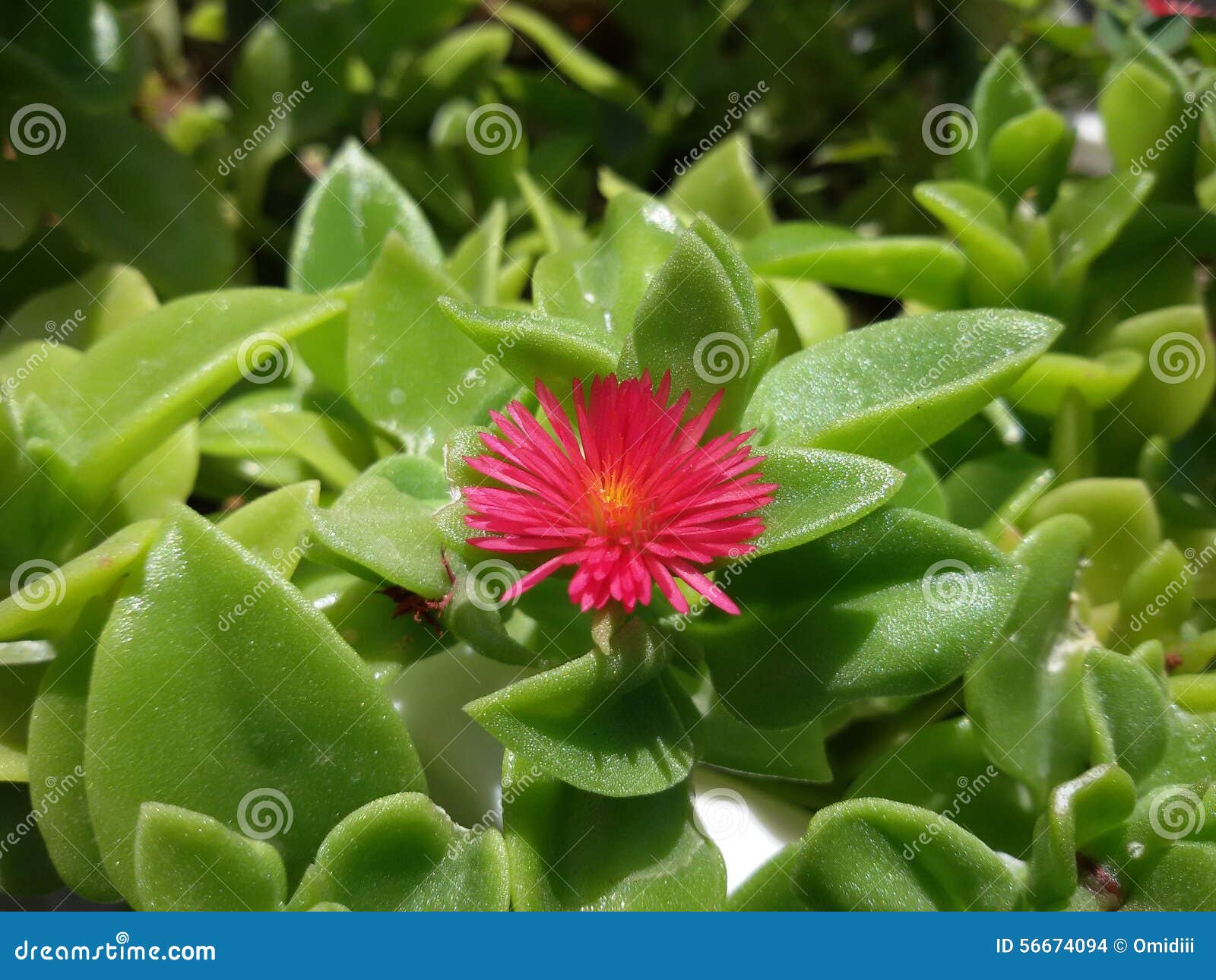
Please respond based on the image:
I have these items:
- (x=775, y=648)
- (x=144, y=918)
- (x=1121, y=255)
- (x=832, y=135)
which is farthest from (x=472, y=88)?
(x=144, y=918)

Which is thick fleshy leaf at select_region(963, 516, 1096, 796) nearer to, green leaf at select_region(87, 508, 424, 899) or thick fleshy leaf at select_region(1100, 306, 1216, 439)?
thick fleshy leaf at select_region(1100, 306, 1216, 439)

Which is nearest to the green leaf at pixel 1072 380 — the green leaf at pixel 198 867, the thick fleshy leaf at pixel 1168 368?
the thick fleshy leaf at pixel 1168 368

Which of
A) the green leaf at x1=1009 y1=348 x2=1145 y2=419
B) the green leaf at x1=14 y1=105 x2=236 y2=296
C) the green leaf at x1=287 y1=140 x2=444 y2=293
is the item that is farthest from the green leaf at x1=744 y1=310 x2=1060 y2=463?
the green leaf at x1=14 y1=105 x2=236 y2=296

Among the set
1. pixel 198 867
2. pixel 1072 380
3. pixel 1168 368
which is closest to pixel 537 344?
pixel 198 867

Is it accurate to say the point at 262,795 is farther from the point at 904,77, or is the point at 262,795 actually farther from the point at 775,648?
the point at 904,77

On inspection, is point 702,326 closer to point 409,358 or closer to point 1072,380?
point 409,358

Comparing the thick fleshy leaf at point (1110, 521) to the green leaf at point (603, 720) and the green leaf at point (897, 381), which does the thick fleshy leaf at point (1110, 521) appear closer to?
the green leaf at point (897, 381)
